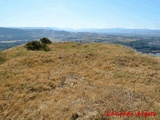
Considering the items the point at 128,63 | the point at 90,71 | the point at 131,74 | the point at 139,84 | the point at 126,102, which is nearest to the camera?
the point at 126,102

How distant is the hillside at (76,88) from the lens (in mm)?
11109

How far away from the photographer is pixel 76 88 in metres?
14.4

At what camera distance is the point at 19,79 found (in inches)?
661

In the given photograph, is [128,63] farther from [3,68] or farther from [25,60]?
[3,68]

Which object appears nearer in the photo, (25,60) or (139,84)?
(139,84)

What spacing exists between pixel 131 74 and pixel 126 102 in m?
6.66

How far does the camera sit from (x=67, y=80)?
16.3 metres

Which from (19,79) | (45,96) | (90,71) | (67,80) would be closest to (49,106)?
(45,96)

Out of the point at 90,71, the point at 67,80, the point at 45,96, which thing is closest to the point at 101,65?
the point at 90,71

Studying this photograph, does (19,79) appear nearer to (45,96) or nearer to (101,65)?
(45,96)

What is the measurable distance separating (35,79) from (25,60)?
6799 millimetres

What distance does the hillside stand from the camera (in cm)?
1111

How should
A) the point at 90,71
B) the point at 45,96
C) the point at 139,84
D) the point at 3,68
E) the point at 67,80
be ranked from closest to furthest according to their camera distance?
the point at 45,96 < the point at 139,84 < the point at 67,80 < the point at 90,71 < the point at 3,68

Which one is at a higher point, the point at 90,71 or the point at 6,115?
the point at 90,71
